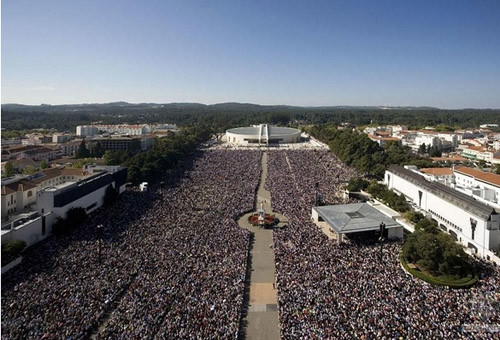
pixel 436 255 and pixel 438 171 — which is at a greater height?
pixel 438 171

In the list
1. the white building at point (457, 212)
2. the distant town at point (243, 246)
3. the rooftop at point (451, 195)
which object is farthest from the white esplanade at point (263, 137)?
the white building at point (457, 212)

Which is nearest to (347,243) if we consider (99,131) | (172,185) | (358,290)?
(358,290)

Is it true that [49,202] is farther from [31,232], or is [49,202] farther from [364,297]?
[364,297]

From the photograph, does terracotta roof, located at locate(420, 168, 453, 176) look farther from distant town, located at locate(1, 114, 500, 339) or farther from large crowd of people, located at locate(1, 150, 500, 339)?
large crowd of people, located at locate(1, 150, 500, 339)

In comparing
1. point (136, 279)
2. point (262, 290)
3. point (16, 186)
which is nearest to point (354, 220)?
point (262, 290)

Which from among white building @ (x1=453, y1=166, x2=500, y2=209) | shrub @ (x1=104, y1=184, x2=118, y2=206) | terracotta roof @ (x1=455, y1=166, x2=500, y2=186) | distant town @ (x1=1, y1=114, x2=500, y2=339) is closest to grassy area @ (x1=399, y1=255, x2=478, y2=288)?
distant town @ (x1=1, y1=114, x2=500, y2=339)

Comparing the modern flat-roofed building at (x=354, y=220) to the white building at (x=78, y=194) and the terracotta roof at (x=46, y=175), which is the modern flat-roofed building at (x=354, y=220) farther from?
the terracotta roof at (x=46, y=175)

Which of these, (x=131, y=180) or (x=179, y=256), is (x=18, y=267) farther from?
(x=131, y=180)
